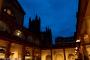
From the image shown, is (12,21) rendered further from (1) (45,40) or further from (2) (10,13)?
(1) (45,40)

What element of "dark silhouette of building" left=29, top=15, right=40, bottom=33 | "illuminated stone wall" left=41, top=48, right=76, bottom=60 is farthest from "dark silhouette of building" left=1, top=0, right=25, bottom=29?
"dark silhouette of building" left=29, top=15, right=40, bottom=33

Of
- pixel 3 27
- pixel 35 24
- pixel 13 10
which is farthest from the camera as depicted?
pixel 35 24

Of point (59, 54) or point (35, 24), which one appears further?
point (35, 24)

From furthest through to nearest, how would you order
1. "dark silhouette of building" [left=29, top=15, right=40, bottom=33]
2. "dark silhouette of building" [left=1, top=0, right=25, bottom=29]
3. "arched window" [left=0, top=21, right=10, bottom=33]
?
Answer: "dark silhouette of building" [left=29, top=15, right=40, bottom=33] < "dark silhouette of building" [left=1, top=0, right=25, bottom=29] < "arched window" [left=0, top=21, right=10, bottom=33]

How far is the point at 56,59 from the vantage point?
113 ft

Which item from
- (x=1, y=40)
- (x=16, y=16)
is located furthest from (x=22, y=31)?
(x=1, y=40)

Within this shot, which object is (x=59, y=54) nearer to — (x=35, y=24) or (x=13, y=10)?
(x=13, y=10)

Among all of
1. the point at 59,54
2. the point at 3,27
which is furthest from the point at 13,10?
the point at 59,54

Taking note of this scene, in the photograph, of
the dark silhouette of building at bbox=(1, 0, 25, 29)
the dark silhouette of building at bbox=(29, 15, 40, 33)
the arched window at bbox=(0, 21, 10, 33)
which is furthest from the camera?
the dark silhouette of building at bbox=(29, 15, 40, 33)

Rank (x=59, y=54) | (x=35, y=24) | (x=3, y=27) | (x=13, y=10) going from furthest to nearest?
1. (x=35, y=24)
2. (x=59, y=54)
3. (x=13, y=10)
4. (x=3, y=27)

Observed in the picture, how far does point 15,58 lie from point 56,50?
12323 millimetres

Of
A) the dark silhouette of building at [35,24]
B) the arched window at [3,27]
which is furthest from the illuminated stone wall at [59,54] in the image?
the dark silhouette of building at [35,24]

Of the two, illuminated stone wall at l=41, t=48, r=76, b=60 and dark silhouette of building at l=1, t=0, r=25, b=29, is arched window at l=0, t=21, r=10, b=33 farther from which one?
illuminated stone wall at l=41, t=48, r=76, b=60

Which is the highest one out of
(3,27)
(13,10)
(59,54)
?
(13,10)
